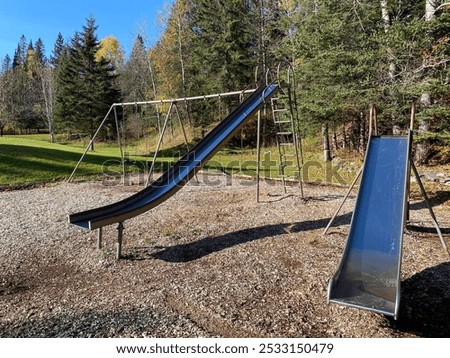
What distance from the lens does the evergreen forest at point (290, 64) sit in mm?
9133

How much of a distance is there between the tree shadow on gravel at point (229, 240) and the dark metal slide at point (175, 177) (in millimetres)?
841

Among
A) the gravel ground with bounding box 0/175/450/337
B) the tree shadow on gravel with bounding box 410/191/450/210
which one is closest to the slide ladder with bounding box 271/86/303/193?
the gravel ground with bounding box 0/175/450/337

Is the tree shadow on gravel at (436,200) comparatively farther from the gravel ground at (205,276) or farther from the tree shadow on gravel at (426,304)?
the tree shadow on gravel at (426,304)

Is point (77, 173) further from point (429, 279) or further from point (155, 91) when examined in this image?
point (155, 91)

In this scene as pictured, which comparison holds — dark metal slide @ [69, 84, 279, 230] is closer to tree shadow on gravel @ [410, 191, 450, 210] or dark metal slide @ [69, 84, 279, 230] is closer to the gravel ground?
the gravel ground

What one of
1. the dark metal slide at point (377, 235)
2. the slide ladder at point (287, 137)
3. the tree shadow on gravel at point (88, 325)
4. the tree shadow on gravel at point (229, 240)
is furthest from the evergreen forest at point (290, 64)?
the tree shadow on gravel at point (88, 325)

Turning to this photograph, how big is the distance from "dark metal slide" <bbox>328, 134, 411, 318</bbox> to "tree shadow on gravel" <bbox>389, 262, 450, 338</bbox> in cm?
39

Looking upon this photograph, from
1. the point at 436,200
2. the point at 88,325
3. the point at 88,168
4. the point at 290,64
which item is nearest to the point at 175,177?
the point at 88,325

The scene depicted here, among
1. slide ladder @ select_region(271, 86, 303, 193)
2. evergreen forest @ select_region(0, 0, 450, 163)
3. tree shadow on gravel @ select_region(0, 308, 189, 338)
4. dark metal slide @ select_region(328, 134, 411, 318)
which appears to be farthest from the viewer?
evergreen forest @ select_region(0, 0, 450, 163)

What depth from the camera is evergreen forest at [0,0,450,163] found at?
913 cm

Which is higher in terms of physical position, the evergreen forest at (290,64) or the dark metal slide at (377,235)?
the evergreen forest at (290,64)

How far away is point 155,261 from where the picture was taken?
4.71 m

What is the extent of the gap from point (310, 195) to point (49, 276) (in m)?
6.00

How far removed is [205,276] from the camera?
163 inches
